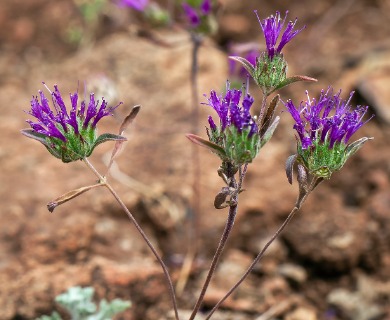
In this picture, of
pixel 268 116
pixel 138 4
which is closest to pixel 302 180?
pixel 268 116

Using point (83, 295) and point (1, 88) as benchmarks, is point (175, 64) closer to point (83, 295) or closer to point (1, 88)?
point (1, 88)

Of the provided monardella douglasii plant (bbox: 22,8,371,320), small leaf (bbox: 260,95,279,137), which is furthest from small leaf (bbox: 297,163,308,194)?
small leaf (bbox: 260,95,279,137)

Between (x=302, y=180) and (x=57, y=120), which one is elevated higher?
(x=57, y=120)

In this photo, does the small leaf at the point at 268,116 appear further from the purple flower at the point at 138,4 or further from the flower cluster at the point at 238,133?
the purple flower at the point at 138,4

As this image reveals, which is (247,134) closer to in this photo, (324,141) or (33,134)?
(324,141)

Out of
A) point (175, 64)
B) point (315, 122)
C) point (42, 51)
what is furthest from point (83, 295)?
point (42, 51)

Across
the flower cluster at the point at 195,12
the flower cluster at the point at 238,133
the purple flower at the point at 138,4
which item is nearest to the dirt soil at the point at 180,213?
the flower cluster at the point at 195,12
